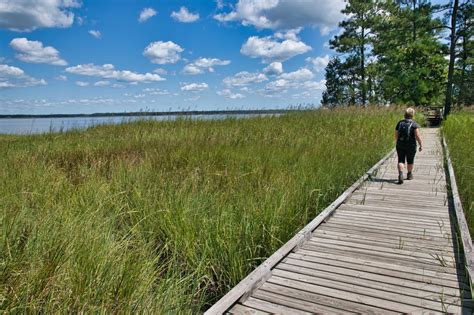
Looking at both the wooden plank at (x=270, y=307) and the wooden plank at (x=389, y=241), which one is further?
the wooden plank at (x=389, y=241)

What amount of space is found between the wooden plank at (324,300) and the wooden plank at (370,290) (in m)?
0.12

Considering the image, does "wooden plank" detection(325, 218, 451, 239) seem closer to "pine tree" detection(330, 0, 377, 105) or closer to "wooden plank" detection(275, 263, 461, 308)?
"wooden plank" detection(275, 263, 461, 308)

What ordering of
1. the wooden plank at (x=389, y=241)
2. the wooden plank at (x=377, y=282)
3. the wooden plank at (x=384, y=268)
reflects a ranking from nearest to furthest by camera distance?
1. the wooden plank at (x=377, y=282)
2. the wooden plank at (x=384, y=268)
3. the wooden plank at (x=389, y=241)

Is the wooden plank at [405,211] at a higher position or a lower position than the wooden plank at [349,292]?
higher

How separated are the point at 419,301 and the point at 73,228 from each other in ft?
9.61

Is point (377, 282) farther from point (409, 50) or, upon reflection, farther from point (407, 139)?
point (409, 50)

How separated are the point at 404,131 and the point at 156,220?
536 centimetres

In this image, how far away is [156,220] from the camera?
3646 mm

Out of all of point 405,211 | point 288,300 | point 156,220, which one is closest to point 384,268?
point 288,300

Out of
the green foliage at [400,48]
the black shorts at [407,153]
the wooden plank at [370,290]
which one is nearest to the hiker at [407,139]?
the black shorts at [407,153]

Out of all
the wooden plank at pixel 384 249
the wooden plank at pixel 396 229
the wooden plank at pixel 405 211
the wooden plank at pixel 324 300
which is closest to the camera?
the wooden plank at pixel 324 300

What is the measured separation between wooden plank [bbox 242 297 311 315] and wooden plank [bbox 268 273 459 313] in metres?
0.32

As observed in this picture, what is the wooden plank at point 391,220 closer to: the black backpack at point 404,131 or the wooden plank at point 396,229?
the wooden plank at point 396,229

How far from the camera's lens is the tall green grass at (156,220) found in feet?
7.18
